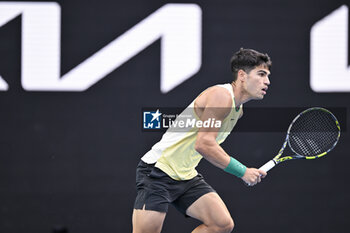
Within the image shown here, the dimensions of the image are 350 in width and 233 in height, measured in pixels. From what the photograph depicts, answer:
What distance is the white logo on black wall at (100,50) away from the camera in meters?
3.85

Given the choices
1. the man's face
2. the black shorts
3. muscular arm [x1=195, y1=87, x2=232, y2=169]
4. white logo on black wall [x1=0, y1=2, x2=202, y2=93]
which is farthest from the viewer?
white logo on black wall [x1=0, y1=2, x2=202, y2=93]

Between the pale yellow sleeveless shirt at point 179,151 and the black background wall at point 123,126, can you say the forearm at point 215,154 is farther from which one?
the black background wall at point 123,126

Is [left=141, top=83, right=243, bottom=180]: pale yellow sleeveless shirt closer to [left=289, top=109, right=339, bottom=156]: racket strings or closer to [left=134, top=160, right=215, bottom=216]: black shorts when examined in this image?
[left=134, top=160, right=215, bottom=216]: black shorts

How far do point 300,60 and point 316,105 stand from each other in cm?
37

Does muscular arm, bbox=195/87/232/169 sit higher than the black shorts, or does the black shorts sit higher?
muscular arm, bbox=195/87/232/169

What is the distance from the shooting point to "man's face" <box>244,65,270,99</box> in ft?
9.64

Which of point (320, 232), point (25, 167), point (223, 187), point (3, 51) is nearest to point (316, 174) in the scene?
point (320, 232)

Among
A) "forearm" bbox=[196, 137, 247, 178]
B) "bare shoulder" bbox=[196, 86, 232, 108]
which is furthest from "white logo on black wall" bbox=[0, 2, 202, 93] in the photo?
"forearm" bbox=[196, 137, 247, 178]

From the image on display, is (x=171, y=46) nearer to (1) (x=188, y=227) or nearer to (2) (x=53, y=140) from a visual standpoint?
(2) (x=53, y=140)

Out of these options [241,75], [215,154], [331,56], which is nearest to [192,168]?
[215,154]

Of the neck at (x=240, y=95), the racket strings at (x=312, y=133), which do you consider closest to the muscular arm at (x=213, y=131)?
the neck at (x=240, y=95)

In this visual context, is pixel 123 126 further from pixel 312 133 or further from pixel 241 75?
pixel 312 133

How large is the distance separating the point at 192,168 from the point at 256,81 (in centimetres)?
63

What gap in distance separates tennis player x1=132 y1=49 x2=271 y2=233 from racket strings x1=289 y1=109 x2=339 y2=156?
696mm
